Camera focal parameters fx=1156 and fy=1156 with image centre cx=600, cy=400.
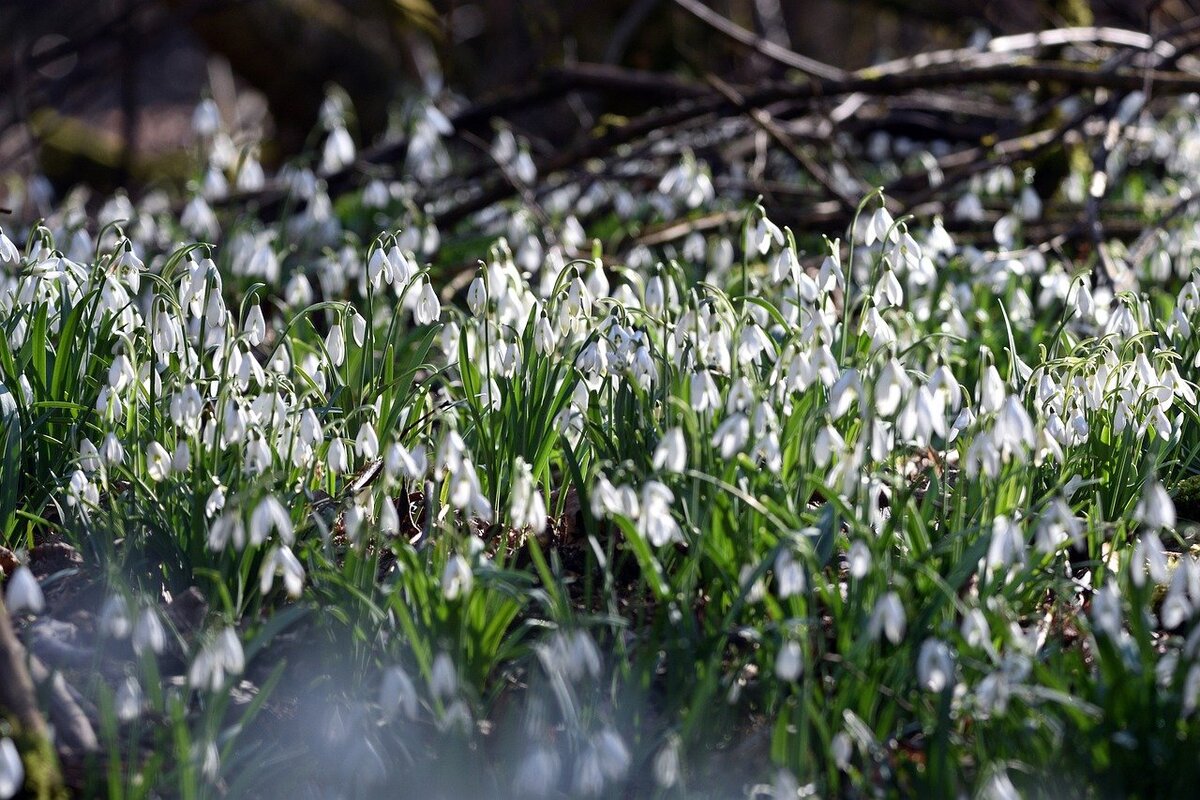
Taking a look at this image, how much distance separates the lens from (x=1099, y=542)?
2.57 meters

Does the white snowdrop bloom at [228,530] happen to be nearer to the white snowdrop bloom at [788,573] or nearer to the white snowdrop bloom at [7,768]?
the white snowdrop bloom at [7,768]

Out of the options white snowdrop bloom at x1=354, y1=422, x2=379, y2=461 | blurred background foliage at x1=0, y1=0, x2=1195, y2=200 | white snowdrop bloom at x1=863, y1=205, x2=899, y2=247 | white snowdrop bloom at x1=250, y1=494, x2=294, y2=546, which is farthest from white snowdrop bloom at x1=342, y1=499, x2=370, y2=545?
blurred background foliage at x1=0, y1=0, x2=1195, y2=200

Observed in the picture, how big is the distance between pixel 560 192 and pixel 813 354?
142 inches

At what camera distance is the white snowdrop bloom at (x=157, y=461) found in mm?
2412

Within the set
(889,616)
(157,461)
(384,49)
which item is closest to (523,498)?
(889,616)

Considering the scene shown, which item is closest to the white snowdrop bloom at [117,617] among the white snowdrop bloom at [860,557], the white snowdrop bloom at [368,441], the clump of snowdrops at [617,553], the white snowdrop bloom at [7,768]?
the clump of snowdrops at [617,553]

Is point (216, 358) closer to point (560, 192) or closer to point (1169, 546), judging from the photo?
point (1169, 546)

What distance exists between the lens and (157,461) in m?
2.43

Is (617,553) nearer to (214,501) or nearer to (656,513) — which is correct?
(656,513)

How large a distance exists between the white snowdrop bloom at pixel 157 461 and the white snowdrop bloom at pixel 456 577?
0.78 meters

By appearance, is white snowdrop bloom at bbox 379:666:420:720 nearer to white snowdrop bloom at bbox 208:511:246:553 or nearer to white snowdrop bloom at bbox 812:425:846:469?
white snowdrop bloom at bbox 208:511:246:553

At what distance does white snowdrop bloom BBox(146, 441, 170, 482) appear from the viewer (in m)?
2.41

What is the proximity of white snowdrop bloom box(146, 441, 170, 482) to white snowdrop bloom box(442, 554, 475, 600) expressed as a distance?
0.78 metres

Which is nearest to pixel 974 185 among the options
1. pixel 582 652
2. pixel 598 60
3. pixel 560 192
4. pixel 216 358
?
pixel 560 192
